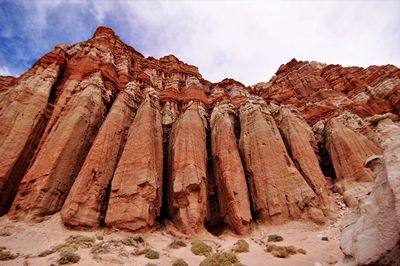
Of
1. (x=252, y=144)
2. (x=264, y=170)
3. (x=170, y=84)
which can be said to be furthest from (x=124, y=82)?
(x=264, y=170)

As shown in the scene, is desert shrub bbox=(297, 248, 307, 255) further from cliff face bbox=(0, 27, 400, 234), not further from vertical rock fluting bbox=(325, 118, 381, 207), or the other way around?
vertical rock fluting bbox=(325, 118, 381, 207)

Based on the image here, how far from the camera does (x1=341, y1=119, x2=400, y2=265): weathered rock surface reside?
464 cm

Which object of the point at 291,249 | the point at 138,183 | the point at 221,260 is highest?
the point at 138,183

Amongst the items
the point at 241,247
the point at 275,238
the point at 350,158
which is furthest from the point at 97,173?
the point at 350,158

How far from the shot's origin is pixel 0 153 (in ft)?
57.0

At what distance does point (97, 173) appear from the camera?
1742 centimetres

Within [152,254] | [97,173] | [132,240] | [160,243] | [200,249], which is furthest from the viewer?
[97,173]

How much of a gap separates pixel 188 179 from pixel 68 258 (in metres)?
8.91

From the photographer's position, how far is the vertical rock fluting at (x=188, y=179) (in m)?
16.5

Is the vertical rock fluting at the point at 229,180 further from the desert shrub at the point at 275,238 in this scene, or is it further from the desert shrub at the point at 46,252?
the desert shrub at the point at 46,252

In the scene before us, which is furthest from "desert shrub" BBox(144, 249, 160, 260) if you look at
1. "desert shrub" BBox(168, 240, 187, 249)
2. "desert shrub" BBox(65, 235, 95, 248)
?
"desert shrub" BBox(65, 235, 95, 248)

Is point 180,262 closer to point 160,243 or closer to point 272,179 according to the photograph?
point 160,243

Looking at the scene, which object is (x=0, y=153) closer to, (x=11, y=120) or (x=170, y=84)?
(x=11, y=120)

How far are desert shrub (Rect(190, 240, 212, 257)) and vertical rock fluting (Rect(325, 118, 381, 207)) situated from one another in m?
10.8
